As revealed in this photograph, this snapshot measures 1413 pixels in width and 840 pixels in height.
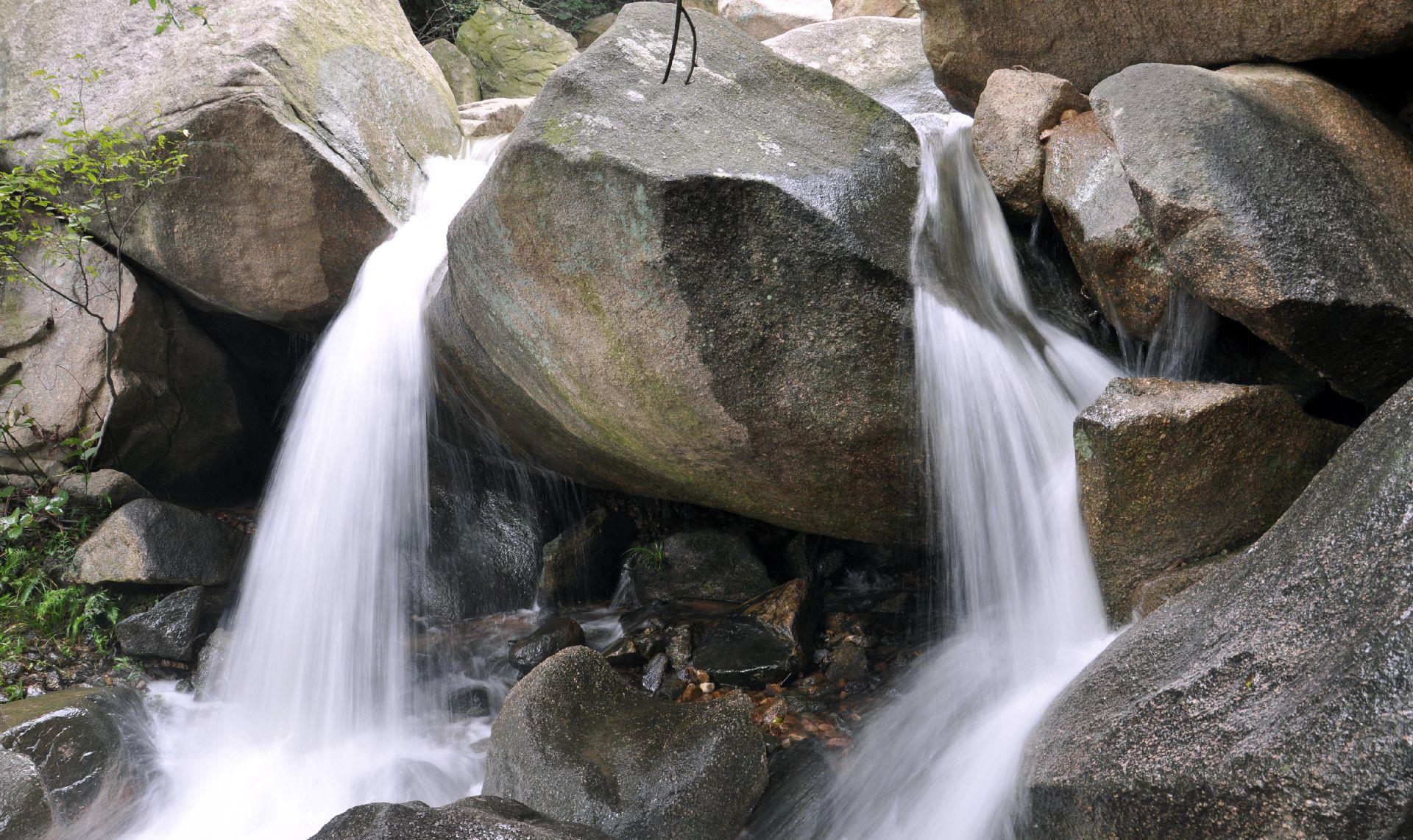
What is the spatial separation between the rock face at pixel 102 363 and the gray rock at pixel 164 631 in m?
1.58

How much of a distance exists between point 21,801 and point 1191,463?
524 cm

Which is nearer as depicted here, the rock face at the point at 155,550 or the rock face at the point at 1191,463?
the rock face at the point at 1191,463

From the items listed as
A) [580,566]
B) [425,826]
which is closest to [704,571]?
[580,566]

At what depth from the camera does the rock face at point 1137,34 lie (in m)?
3.76

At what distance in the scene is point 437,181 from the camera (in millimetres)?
6938

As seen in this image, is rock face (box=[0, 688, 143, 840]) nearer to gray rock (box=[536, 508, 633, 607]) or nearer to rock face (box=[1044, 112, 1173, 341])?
gray rock (box=[536, 508, 633, 607])

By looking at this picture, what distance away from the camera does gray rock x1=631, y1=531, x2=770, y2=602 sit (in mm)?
5664

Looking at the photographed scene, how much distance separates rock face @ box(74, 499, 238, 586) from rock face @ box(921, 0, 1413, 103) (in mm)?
5918

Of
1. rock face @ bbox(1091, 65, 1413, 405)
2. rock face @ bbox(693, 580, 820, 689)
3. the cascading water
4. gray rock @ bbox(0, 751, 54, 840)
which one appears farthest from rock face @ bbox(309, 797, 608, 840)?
rock face @ bbox(1091, 65, 1413, 405)

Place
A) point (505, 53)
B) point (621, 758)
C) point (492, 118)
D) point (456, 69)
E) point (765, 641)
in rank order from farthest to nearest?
point (505, 53)
point (456, 69)
point (492, 118)
point (765, 641)
point (621, 758)

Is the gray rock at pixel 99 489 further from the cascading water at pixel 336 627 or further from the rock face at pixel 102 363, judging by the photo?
the cascading water at pixel 336 627

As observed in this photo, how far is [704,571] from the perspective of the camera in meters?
5.72

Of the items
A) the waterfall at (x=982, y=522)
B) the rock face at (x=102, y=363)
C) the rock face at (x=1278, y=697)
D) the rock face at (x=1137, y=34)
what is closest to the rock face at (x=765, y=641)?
the waterfall at (x=982, y=522)

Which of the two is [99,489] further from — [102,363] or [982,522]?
[982,522]
